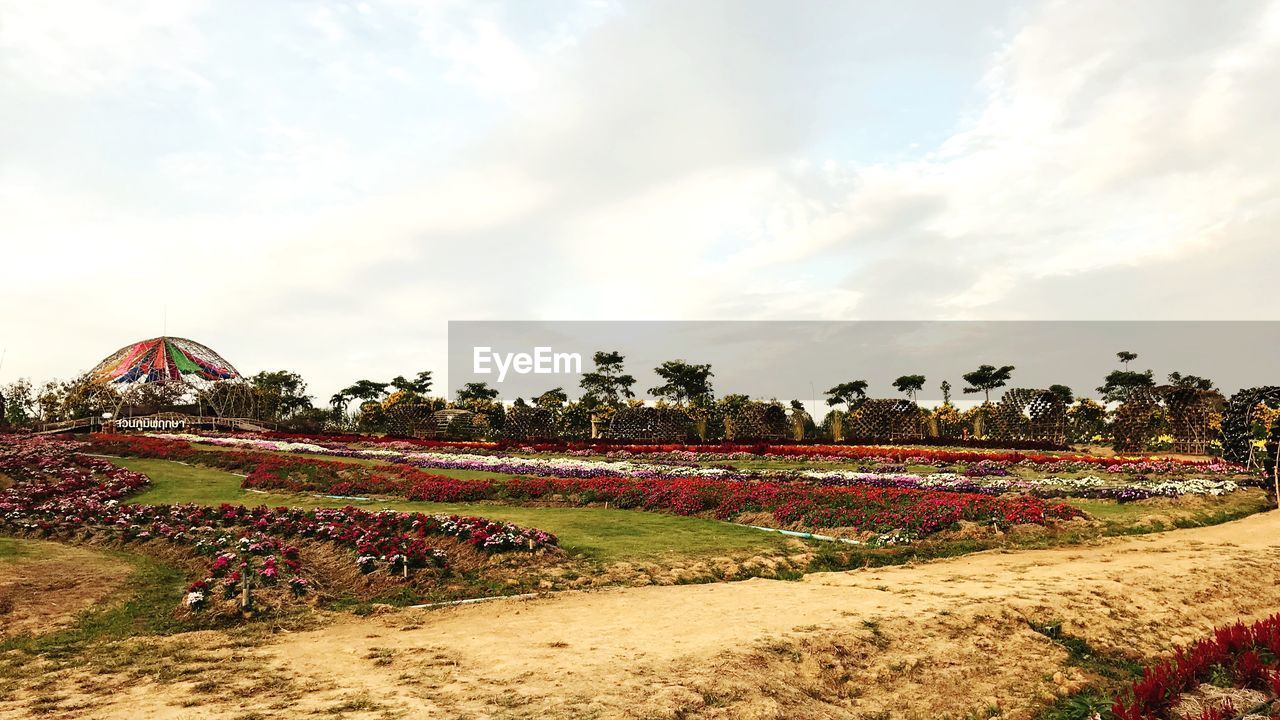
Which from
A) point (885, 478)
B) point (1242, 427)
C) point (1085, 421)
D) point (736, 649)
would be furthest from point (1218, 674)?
point (1085, 421)

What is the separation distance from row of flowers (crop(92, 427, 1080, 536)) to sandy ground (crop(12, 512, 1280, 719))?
3.45 meters

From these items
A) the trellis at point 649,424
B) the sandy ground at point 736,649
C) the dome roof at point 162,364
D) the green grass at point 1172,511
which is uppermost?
the dome roof at point 162,364

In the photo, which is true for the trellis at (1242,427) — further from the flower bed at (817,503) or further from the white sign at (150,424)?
the white sign at (150,424)

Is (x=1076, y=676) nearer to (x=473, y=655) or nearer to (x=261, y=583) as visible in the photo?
(x=473, y=655)

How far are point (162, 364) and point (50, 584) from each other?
66.8 meters

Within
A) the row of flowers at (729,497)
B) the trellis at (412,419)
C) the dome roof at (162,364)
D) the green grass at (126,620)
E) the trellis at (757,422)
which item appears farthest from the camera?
the dome roof at (162,364)

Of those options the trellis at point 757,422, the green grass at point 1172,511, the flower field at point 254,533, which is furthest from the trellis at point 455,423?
the green grass at point 1172,511

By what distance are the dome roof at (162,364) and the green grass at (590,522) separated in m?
51.8

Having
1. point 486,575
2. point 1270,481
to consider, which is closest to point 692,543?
point 486,575

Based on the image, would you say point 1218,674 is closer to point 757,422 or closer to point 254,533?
point 254,533

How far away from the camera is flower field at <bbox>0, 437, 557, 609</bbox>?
28.1 feet

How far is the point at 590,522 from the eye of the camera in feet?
44.4

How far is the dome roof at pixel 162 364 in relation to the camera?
61.9 metres

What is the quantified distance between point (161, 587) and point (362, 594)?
266 centimetres
